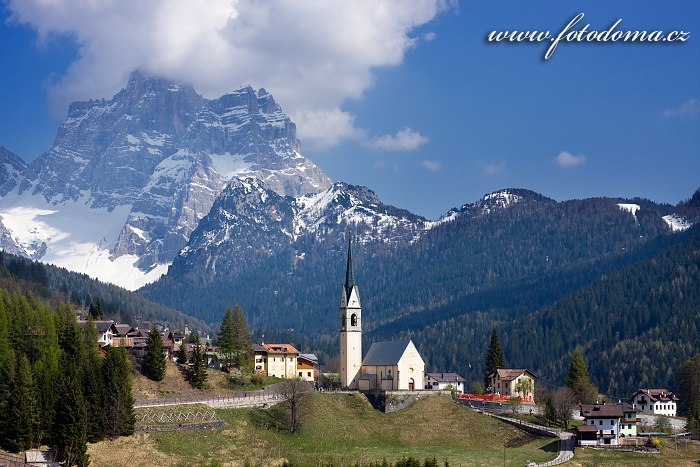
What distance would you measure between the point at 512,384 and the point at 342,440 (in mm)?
54816

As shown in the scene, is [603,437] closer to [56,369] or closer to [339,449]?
[339,449]

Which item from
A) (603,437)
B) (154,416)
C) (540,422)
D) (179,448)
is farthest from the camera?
(540,422)

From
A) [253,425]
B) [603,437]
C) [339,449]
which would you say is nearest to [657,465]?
[603,437]

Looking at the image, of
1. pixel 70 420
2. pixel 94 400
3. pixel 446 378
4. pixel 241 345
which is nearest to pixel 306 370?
pixel 241 345

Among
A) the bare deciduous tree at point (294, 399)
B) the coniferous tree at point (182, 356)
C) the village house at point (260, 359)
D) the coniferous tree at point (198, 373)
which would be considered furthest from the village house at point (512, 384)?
the coniferous tree at point (198, 373)

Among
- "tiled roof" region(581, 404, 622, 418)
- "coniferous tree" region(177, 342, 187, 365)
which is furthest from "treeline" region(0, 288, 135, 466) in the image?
"tiled roof" region(581, 404, 622, 418)

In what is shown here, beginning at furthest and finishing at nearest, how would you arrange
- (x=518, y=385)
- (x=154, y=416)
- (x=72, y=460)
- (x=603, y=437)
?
→ (x=518, y=385), (x=603, y=437), (x=154, y=416), (x=72, y=460)

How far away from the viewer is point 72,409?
10581 centimetres

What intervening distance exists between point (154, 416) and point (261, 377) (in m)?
35.9

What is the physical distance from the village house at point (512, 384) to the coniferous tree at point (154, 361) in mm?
59746

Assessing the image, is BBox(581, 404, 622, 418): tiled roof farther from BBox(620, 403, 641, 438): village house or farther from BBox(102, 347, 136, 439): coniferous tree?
BBox(102, 347, 136, 439): coniferous tree

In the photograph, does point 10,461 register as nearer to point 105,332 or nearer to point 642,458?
point 105,332

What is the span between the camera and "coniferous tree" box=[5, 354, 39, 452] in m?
104

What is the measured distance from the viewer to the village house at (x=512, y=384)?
563 ft
